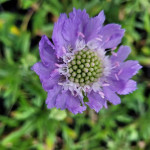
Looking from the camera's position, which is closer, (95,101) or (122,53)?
(95,101)

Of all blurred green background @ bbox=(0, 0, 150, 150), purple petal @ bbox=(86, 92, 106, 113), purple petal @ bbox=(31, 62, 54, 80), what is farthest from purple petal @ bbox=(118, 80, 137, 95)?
blurred green background @ bbox=(0, 0, 150, 150)

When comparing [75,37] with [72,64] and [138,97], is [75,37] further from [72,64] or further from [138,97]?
[138,97]

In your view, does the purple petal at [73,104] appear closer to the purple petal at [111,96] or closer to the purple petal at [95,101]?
the purple petal at [95,101]

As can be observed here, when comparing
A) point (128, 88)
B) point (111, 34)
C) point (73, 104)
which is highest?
point (111, 34)

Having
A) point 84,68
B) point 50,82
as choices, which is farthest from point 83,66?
point 50,82

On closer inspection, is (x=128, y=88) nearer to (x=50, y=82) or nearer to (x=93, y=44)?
(x=93, y=44)

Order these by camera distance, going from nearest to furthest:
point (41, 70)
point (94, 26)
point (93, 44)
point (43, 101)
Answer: point (41, 70) → point (94, 26) → point (93, 44) → point (43, 101)

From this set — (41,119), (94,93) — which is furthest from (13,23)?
(94,93)

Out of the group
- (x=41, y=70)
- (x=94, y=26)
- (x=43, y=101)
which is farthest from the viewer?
(x=43, y=101)
